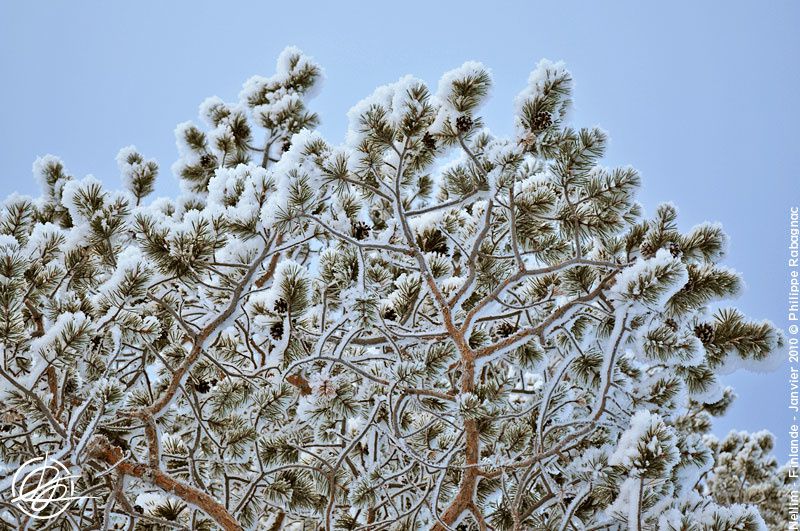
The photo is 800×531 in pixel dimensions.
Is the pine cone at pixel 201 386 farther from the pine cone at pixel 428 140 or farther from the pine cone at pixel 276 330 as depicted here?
the pine cone at pixel 428 140

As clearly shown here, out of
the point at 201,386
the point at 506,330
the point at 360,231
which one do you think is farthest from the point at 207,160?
the point at 506,330

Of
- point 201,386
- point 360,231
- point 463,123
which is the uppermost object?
point 463,123

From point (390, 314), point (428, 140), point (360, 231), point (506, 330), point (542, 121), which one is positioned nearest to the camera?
point (542, 121)

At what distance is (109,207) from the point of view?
286 centimetres

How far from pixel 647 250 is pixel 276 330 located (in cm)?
163

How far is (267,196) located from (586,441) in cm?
180

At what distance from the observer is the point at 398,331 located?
2906 millimetres

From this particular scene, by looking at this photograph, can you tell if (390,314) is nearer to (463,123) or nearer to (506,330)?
(506,330)

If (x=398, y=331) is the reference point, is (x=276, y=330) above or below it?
below

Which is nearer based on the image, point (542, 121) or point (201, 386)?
point (542, 121)

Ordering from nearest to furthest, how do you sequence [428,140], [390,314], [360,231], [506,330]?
[428,140]
[360,231]
[390,314]
[506,330]

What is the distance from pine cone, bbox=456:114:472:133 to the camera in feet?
8.46

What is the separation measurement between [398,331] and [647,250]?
3.74 ft

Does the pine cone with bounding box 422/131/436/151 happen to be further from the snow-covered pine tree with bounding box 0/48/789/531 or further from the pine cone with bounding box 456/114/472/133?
the pine cone with bounding box 456/114/472/133
